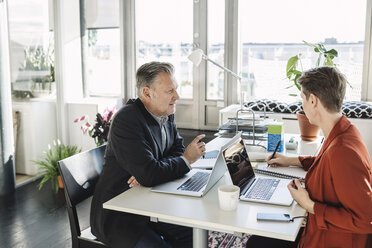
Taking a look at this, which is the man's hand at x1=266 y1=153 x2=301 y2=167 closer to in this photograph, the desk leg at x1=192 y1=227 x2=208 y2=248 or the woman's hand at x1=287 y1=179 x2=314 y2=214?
the woman's hand at x1=287 y1=179 x2=314 y2=214

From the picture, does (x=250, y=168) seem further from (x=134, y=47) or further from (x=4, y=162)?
(x=134, y=47)

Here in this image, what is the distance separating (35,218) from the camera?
333 centimetres

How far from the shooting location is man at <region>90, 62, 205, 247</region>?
182 centimetres

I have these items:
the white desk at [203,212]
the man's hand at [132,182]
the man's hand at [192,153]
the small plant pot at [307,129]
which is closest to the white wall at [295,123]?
the small plant pot at [307,129]

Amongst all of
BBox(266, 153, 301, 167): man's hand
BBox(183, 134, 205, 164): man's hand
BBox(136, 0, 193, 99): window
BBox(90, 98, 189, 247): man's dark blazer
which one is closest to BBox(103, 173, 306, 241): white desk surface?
BBox(90, 98, 189, 247): man's dark blazer

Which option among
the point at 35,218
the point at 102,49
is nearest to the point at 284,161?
the point at 35,218

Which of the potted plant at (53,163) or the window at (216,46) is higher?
the window at (216,46)

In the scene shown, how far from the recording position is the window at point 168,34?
511cm

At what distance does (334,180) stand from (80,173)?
1206mm

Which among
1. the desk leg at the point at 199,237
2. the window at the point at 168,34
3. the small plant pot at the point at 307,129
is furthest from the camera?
the window at the point at 168,34

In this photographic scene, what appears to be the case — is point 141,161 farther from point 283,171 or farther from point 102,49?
point 102,49

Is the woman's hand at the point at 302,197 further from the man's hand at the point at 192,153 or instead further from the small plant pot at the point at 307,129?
the small plant pot at the point at 307,129

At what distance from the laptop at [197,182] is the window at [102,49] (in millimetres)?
3555

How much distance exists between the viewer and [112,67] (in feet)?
17.8
